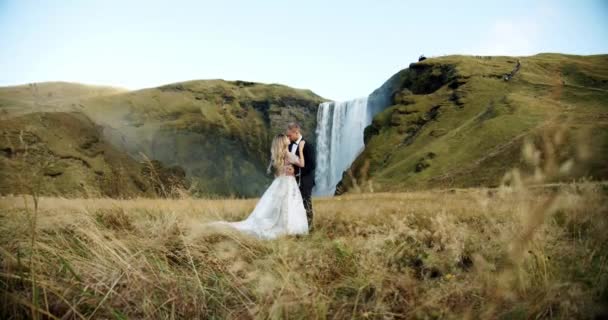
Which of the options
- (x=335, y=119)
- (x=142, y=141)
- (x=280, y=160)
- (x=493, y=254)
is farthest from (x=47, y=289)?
(x=142, y=141)

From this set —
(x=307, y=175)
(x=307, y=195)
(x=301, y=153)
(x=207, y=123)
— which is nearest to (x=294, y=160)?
(x=301, y=153)

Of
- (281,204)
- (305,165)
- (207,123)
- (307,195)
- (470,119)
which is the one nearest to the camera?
(281,204)

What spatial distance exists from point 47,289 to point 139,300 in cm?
53

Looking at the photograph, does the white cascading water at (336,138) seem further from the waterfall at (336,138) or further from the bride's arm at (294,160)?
the bride's arm at (294,160)

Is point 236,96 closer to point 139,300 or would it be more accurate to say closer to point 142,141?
point 142,141

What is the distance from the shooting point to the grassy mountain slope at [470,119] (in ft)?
125

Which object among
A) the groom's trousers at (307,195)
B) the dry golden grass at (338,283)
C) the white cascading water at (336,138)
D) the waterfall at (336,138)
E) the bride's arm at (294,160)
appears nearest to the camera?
the dry golden grass at (338,283)

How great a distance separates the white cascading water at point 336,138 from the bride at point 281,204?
195ft

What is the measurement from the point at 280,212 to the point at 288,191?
500mm

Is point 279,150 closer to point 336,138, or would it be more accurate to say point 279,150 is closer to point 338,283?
point 338,283

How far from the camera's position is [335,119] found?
71375 mm

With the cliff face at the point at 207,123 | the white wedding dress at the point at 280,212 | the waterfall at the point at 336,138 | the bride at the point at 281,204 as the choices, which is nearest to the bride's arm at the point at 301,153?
the bride at the point at 281,204

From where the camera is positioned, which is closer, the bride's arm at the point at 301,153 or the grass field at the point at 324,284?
the grass field at the point at 324,284

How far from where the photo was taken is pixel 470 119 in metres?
56.0
